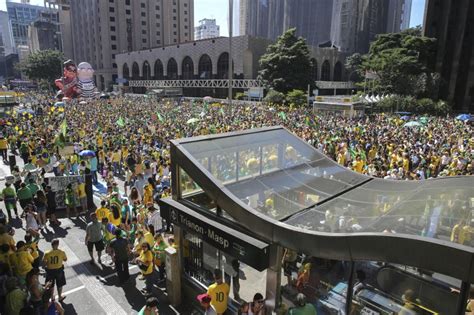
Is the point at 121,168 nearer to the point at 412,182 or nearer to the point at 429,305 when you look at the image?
the point at 412,182

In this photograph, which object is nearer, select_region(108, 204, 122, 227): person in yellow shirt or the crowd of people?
the crowd of people

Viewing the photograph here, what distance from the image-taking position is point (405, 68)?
4056cm

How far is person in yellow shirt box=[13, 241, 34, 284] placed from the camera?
6.59 metres

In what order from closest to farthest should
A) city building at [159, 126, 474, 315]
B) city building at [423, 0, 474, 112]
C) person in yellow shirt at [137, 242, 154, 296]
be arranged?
1. city building at [159, 126, 474, 315]
2. person in yellow shirt at [137, 242, 154, 296]
3. city building at [423, 0, 474, 112]

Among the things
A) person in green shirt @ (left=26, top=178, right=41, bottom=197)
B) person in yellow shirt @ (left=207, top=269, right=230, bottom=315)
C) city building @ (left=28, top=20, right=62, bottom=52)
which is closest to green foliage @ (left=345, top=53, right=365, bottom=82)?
person in green shirt @ (left=26, top=178, right=41, bottom=197)

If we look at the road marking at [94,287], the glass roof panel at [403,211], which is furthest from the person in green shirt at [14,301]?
the glass roof panel at [403,211]

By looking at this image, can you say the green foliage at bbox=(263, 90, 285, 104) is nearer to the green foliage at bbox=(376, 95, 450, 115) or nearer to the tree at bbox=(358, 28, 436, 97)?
the tree at bbox=(358, 28, 436, 97)

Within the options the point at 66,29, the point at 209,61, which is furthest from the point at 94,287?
the point at 66,29

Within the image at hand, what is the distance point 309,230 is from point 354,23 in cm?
9411

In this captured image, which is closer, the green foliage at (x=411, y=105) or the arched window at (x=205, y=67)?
the green foliage at (x=411, y=105)

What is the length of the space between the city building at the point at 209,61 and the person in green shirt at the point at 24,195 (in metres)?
46.3

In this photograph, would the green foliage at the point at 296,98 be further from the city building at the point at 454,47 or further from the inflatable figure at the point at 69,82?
the inflatable figure at the point at 69,82

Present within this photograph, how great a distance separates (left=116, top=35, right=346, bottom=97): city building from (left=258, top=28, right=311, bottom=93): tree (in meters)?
4.94

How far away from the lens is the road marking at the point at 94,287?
6.65 meters
